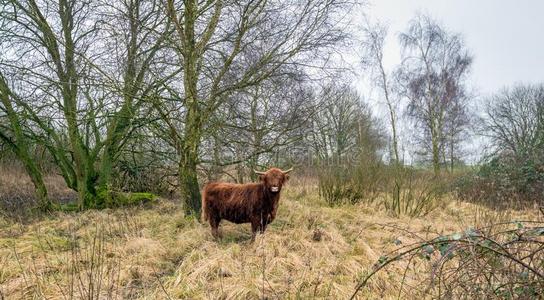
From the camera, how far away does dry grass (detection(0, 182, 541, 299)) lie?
13.2ft

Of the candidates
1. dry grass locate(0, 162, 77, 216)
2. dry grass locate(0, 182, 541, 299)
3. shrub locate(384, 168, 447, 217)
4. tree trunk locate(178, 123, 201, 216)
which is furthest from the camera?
dry grass locate(0, 162, 77, 216)

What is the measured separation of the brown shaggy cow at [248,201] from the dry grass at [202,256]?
0.32 m

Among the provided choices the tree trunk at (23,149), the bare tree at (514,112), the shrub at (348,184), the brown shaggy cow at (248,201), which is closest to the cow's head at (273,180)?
the brown shaggy cow at (248,201)

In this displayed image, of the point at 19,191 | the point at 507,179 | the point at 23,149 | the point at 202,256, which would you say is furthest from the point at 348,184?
the point at 19,191

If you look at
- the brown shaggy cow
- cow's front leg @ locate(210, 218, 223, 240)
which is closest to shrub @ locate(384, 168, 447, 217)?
the brown shaggy cow

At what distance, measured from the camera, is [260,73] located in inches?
324

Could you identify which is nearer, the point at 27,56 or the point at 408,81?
the point at 27,56

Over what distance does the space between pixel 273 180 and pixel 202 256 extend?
5.49 ft

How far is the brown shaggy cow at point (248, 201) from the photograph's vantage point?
6.39 m

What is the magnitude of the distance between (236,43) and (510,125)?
2269cm

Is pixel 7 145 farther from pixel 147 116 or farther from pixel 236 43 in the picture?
pixel 236 43

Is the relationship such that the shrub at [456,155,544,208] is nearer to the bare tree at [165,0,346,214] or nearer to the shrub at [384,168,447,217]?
the shrub at [384,168,447,217]

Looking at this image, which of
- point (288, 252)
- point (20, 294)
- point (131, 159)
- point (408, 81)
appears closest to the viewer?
point (20, 294)

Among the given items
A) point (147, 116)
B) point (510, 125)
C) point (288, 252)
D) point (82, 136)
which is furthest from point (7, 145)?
point (510, 125)
